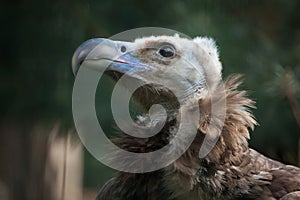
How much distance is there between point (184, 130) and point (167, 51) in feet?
1.24

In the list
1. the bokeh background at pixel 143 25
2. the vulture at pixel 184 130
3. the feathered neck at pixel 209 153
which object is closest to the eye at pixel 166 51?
the vulture at pixel 184 130

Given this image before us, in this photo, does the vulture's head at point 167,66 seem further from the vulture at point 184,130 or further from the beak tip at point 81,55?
the beak tip at point 81,55

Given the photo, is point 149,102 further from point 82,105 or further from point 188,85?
point 82,105

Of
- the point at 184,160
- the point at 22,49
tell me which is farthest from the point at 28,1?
the point at 184,160

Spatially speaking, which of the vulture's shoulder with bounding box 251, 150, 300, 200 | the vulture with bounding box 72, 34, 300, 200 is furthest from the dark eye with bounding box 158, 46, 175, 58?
the vulture's shoulder with bounding box 251, 150, 300, 200

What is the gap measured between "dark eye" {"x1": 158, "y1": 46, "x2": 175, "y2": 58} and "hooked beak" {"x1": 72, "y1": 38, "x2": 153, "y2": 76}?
0.26 feet

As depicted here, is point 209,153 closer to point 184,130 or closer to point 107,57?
point 184,130

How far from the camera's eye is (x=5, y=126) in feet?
17.1

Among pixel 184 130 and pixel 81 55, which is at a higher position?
pixel 81 55

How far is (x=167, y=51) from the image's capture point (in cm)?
314

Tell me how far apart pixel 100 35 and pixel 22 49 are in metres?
0.59

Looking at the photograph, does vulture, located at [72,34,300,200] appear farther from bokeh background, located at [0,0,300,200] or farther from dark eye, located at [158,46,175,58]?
bokeh background, located at [0,0,300,200]

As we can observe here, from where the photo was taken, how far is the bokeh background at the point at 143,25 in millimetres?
4105

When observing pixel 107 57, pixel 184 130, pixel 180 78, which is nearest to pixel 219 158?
pixel 184 130
